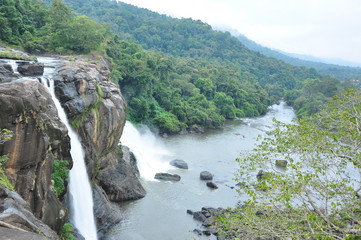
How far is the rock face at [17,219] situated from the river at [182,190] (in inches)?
340

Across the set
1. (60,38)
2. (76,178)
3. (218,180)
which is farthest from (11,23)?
(218,180)

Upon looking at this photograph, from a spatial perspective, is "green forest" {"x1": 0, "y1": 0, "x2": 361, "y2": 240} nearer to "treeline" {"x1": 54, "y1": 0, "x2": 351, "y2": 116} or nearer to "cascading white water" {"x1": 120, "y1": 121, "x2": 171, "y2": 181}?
"treeline" {"x1": 54, "y1": 0, "x2": 351, "y2": 116}

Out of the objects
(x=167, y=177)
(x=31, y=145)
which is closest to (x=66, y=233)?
(x=31, y=145)

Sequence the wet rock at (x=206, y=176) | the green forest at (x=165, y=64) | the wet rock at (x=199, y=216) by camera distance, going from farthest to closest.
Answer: the green forest at (x=165, y=64) → the wet rock at (x=206, y=176) → the wet rock at (x=199, y=216)

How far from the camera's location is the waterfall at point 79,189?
1742 cm

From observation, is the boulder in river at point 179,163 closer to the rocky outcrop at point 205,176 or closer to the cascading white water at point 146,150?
the cascading white water at point 146,150

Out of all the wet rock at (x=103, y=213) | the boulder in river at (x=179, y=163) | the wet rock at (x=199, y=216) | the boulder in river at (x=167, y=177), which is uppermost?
the wet rock at (x=103, y=213)

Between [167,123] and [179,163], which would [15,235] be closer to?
[179,163]

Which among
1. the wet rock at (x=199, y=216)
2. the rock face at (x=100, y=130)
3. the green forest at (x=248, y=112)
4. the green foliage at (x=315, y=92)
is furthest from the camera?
the green foliage at (x=315, y=92)

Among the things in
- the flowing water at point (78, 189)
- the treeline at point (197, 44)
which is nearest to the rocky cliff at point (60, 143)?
the flowing water at point (78, 189)

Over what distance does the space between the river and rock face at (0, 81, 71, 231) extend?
7120mm

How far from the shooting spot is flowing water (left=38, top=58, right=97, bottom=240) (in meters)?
17.4

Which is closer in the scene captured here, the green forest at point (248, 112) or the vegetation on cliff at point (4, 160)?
the vegetation on cliff at point (4, 160)

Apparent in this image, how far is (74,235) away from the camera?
50.8ft
